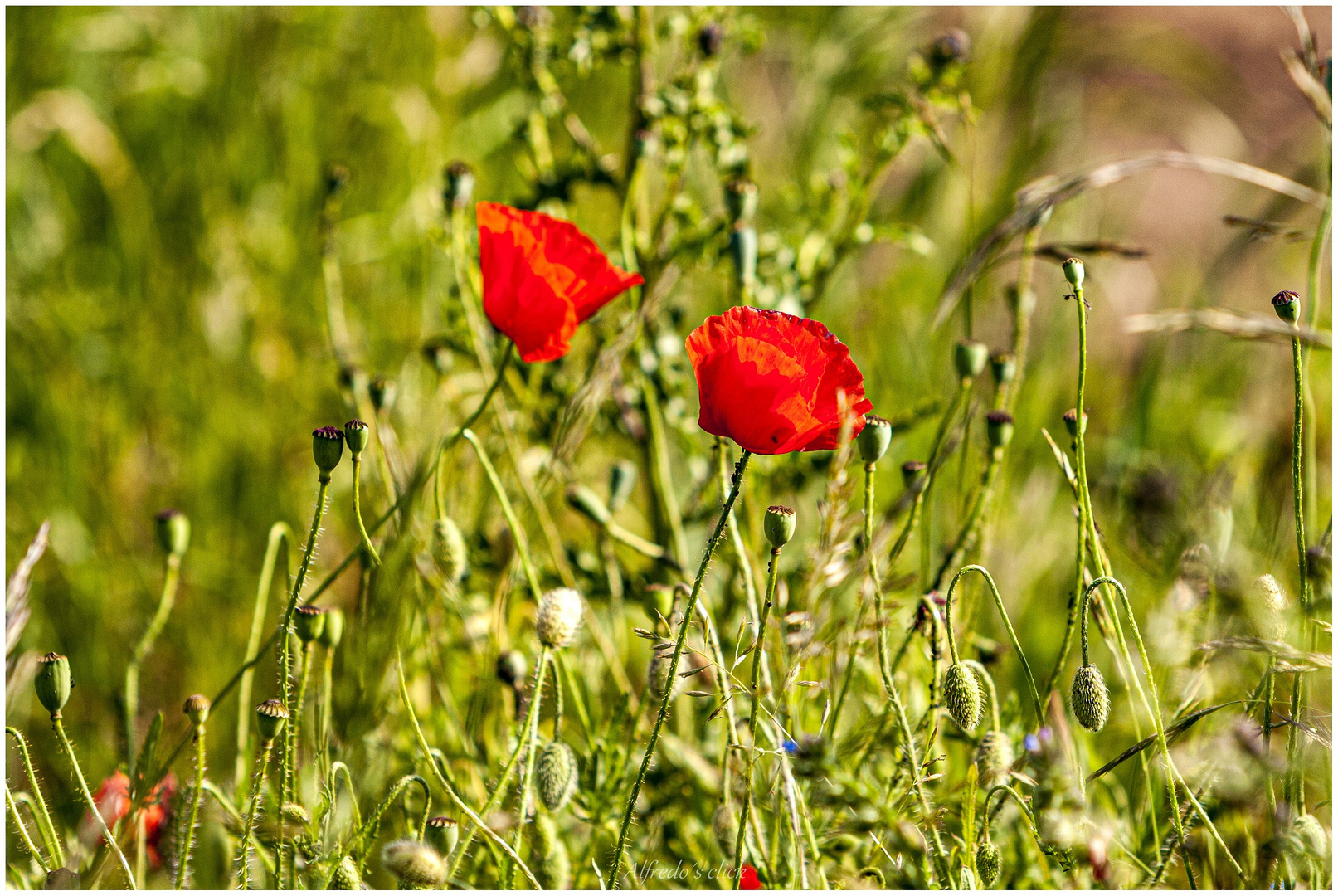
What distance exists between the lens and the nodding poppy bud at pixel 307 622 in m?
0.73

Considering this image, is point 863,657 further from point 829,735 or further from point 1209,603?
point 1209,603

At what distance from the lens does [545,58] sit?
110 centimetres

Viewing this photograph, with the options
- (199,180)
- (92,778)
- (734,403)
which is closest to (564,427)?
(734,403)

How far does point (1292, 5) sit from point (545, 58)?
26.7 inches

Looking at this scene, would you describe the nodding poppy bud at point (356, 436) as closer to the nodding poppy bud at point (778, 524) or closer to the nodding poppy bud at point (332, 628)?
the nodding poppy bud at point (332, 628)

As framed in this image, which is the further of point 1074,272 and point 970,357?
point 970,357

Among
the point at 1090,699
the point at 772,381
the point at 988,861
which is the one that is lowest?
the point at 988,861

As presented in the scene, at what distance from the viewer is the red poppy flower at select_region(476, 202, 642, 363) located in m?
Answer: 0.79

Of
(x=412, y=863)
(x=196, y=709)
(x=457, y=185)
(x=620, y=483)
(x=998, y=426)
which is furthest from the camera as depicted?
(x=620, y=483)

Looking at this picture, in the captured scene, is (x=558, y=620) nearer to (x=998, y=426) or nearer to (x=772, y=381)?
(x=772, y=381)

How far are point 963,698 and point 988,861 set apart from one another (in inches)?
5.1

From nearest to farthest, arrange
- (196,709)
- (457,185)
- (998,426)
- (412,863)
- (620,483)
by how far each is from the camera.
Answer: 1. (412,863)
2. (196,709)
3. (998,426)
4. (457,185)
5. (620,483)

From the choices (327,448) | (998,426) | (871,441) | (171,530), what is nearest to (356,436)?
(327,448)

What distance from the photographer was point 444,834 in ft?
2.33
